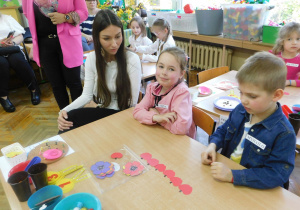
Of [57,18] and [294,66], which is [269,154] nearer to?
[294,66]

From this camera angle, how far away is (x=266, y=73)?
870 millimetres

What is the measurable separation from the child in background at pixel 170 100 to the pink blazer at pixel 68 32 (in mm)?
887

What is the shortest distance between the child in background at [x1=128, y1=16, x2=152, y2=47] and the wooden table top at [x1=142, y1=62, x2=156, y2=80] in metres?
0.87

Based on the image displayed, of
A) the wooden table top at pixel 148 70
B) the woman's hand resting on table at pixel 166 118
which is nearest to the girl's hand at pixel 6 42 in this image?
the wooden table top at pixel 148 70

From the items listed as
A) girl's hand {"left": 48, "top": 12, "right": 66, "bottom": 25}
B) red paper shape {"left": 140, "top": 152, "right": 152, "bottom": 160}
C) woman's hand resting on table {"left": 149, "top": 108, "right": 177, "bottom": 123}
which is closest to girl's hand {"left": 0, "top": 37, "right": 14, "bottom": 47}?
girl's hand {"left": 48, "top": 12, "right": 66, "bottom": 25}

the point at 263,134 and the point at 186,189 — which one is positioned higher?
the point at 263,134

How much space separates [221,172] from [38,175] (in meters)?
0.66

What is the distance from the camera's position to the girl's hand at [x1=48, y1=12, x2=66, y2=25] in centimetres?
173

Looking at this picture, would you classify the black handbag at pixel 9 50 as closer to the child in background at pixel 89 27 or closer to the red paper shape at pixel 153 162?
the child in background at pixel 89 27

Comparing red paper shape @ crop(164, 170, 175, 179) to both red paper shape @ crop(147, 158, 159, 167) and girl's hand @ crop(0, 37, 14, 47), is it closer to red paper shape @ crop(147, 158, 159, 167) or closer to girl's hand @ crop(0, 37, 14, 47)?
red paper shape @ crop(147, 158, 159, 167)

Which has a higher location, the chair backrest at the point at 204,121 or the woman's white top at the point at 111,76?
the woman's white top at the point at 111,76

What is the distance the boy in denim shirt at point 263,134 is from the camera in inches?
32.1

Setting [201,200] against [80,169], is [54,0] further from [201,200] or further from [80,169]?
[201,200]

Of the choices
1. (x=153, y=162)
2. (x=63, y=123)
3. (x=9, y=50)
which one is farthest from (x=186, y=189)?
(x=9, y=50)
